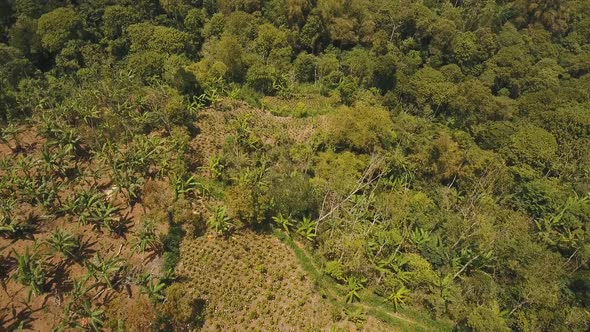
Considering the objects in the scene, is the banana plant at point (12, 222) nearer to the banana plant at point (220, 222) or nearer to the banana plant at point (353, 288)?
the banana plant at point (220, 222)

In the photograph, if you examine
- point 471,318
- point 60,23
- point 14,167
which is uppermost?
point 60,23

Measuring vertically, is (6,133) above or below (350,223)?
above

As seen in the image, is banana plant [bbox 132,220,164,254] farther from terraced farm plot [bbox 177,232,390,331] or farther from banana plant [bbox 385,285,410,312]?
banana plant [bbox 385,285,410,312]

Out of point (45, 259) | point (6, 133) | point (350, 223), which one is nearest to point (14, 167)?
point (6, 133)

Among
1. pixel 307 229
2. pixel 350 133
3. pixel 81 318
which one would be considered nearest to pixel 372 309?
pixel 307 229

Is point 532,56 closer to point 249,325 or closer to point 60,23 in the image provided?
point 249,325

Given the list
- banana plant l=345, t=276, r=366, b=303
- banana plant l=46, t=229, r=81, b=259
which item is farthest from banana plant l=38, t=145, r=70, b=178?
banana plant l=345, t=276, r=366, b=303

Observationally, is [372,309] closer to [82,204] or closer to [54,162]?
[82,204]
